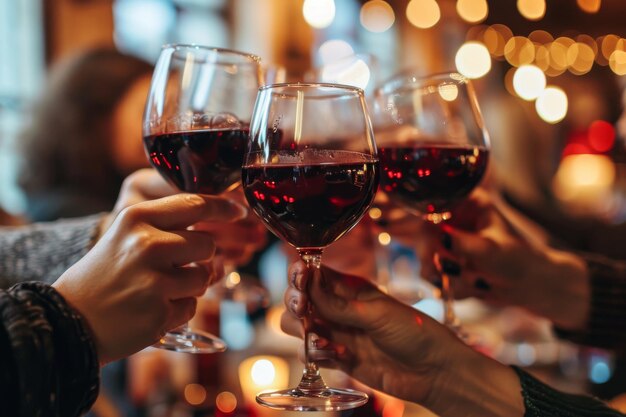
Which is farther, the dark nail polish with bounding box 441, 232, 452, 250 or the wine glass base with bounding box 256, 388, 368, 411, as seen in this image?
the dark nail polish with bounding box 441, 232, 452, 250

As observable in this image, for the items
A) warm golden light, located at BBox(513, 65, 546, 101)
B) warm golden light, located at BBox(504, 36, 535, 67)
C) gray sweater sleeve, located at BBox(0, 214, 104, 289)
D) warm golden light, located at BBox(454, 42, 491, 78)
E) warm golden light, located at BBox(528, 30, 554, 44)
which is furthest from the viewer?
warm golden light, located at BBox(454, 42, 491, 78)

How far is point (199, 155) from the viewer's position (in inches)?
39.9

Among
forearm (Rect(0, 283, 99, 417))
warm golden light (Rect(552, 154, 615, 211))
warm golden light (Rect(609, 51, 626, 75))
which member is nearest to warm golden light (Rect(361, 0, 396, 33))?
warm golden light (Rect(609, 51, 626, 75))

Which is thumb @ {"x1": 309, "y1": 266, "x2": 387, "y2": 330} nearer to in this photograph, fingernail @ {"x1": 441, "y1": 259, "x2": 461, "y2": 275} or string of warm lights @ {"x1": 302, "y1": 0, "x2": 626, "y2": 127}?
fingernail @ {"x1": 441, "y1": 259, "x2": 461, "y2": 275}

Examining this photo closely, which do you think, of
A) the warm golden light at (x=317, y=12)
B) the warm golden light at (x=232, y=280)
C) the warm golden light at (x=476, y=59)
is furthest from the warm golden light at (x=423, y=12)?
the warm golden light at (x=232, y=280)

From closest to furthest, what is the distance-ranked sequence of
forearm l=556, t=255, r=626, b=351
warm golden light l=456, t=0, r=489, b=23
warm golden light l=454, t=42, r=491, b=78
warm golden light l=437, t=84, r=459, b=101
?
1. warm golden light l=437, t=84, r=459, b=101
2. forearm l=556, t=255, r=626, b=351
3. warm golden light l=456, t=0, r=489, b=23
4. warm golden light l=454, t=42, r=491, b=78

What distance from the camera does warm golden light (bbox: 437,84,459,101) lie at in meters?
1.22

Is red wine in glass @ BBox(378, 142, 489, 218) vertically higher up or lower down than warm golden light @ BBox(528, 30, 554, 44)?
lower down

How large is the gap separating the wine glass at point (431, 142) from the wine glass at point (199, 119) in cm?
24

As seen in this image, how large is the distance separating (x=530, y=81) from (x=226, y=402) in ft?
19.2

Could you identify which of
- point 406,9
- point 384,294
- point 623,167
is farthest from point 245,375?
point 406,9

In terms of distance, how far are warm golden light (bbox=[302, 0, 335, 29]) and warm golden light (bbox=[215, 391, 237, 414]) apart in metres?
5.54

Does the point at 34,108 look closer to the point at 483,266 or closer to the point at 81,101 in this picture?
the point at 81,101

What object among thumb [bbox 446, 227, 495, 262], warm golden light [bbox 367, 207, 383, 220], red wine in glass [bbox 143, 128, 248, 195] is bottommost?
thumb [bbox 446, 227, 495, 262]
